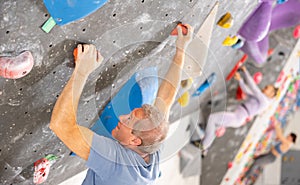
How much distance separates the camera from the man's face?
1323mm

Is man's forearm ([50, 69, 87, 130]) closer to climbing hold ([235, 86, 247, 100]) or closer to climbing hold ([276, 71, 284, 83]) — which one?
climbing hold ([235, 86, 247, 100])

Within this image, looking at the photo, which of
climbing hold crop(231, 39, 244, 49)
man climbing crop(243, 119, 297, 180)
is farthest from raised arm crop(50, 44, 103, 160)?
man climbing crop(243, 119, 297, 180)

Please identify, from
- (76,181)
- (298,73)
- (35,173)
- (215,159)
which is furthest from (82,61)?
(298,73)

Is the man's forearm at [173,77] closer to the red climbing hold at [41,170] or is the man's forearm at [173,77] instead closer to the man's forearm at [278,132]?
the red climbing hold at [41,170]

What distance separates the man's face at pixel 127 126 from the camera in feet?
4.34

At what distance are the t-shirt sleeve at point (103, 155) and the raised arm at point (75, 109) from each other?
15mm

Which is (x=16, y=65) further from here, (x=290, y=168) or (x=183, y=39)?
(x=290, y=168)

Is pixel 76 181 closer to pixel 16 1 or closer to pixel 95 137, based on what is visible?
pixel 95 137

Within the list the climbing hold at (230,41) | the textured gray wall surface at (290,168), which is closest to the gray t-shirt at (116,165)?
the climbing hold at (230,41)

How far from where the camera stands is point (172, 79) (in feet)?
5.12

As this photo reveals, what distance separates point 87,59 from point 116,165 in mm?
290

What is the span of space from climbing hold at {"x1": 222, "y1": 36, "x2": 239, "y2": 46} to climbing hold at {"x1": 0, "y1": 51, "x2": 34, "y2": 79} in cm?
114

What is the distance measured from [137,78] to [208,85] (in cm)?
79

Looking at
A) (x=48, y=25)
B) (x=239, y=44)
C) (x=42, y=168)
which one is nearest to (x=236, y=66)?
(x=239, y=44)
